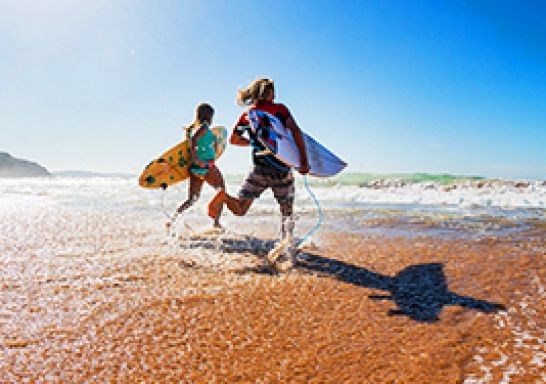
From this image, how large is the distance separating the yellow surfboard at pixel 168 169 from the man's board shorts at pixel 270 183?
2.39 meters

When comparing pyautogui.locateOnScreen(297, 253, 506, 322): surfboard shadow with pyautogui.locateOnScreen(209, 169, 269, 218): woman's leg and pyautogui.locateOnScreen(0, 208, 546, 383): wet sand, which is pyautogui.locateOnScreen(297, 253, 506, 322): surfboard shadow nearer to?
pyautogui.locateOnScreen(0, 208, 546, 383): wet sand

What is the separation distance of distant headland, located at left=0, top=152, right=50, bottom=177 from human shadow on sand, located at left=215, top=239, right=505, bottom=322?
79273 mm

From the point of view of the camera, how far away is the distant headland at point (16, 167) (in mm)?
69125

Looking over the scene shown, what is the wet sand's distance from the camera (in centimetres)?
165

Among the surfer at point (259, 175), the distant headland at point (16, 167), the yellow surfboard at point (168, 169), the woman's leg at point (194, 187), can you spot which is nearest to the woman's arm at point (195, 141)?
the woman's leg at point (194, 187)

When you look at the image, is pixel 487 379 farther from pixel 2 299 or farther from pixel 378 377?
pixel 2 299

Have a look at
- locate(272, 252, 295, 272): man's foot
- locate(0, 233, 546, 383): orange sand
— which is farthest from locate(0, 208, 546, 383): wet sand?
locate(272, 252, 295, 272): man's foot

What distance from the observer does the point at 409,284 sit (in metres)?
2.94

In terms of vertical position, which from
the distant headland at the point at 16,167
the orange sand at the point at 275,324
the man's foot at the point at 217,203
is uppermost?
the distant headland at the point at 16,167

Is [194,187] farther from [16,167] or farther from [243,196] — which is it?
[16,167]

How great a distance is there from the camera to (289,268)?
3.41m

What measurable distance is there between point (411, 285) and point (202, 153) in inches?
149

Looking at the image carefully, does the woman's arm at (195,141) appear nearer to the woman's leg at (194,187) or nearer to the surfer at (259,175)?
the woman's leg at (194,187)

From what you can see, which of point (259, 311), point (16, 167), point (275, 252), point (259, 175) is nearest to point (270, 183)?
point (259, 175)
